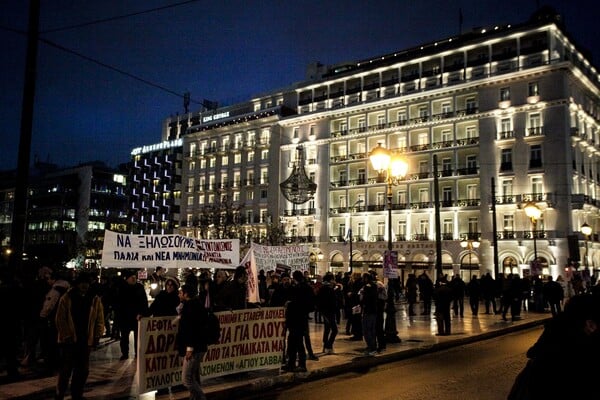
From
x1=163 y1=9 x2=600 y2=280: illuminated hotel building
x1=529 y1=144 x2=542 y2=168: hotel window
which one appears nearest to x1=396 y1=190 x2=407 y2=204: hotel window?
x1=163 y1=9 x2=600 y2=280: illuminated hotel building

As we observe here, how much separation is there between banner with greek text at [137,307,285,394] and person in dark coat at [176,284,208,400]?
3.79 feet

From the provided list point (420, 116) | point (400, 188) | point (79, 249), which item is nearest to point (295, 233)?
point (400, 188)

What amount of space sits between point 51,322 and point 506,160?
50.0m

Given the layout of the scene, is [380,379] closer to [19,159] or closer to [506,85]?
[19,159]

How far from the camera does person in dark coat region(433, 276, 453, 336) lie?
16.7 metres

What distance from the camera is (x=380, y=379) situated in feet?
34.6

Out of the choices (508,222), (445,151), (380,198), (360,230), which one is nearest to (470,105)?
(445,151)

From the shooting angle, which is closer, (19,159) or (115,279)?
(19,159)

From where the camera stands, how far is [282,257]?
17172mm

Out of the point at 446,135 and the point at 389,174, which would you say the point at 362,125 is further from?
the point at 389,174

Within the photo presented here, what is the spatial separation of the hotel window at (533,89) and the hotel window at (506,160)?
18.3ft

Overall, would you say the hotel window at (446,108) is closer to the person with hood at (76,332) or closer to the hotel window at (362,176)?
the hotel window at (362,176)

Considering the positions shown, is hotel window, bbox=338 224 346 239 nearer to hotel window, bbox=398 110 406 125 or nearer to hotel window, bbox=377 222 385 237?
hotel window, bbox=377 222 385 237

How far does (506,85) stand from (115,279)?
48459 millimetres
